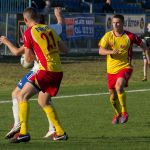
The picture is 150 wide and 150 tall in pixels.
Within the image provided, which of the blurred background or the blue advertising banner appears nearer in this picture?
the blurred background

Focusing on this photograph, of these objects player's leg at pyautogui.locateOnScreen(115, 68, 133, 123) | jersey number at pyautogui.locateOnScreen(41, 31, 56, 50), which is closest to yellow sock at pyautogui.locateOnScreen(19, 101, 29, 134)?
jersey number at pyautogui.locateOnScreen(41, 31, 56, 50)

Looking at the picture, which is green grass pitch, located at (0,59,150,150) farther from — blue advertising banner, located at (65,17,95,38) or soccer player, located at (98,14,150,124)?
blue advertising banner, located at (65,17,95,38)

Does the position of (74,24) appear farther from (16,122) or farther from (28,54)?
(28,54)

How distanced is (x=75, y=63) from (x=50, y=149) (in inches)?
759

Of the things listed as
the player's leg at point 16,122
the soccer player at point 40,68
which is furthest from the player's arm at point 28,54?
the player's leg at point 16,122

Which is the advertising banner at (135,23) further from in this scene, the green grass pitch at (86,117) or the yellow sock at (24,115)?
the yellow sock at (24,115)

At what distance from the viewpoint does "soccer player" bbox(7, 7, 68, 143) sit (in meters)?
11.4

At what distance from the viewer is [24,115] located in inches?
452

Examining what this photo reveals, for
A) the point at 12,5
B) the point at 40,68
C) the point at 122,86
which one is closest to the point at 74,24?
the point at 12,5

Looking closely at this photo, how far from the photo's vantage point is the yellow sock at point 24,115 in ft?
37.5

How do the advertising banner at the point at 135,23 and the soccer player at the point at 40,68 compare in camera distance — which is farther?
the advertising banner at the point at 135,23

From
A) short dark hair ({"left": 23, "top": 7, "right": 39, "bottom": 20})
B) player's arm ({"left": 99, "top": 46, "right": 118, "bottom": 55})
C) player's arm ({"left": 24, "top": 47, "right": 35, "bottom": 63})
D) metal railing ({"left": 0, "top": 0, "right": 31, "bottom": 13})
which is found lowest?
metal railing ({"left": 0, "top": 0, "right": 31, "bottom": 13})

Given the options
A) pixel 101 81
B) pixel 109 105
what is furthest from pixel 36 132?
pixel 101 81

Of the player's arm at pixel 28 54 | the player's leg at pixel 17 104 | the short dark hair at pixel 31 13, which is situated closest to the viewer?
the short dark hair at pixel 31 13
